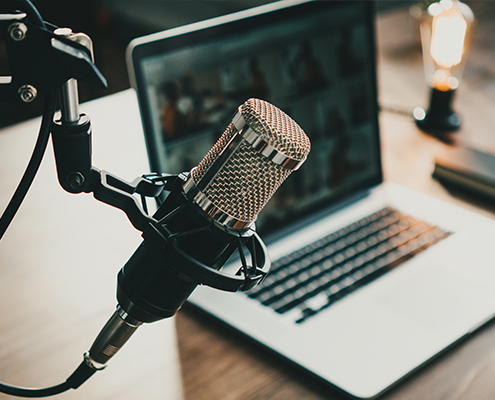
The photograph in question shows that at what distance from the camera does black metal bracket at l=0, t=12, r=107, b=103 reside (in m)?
0.30

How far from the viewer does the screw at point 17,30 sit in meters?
0.30

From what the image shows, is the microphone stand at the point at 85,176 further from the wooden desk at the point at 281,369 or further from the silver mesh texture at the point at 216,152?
the wooden desk at the point at 281,369

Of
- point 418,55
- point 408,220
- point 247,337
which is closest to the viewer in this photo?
point 247,337

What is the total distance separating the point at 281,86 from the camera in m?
0.83

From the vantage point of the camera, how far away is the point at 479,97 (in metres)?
1.29

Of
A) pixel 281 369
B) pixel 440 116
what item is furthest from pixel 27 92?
pixel 440 116

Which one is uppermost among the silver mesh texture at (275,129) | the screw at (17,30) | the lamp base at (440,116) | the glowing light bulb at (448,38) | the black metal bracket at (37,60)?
the screw at (17,30)

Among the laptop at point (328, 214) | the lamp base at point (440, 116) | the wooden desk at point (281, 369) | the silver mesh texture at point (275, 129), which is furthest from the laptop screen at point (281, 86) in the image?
the silver mesh texture at point (275, 129)

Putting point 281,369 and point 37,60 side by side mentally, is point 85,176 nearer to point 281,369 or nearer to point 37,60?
point 37,60

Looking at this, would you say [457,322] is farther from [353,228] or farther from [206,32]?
[206,32]

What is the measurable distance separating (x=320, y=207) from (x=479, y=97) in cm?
64

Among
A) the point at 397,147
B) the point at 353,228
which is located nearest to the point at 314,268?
the point at 353,228

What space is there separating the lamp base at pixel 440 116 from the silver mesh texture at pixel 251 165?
912 millimetres

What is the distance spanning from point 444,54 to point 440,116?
0.17 m
